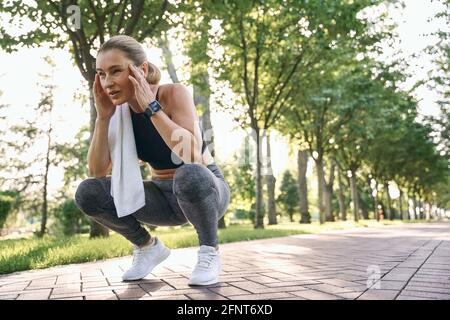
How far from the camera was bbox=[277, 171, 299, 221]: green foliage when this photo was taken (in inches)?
1988

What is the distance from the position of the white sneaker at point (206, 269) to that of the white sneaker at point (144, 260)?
536 millimetres

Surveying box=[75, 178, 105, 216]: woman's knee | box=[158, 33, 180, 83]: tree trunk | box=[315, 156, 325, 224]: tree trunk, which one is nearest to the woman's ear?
box=[75, 178, 105, 216]: woman's knee

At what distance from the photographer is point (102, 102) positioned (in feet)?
9.95

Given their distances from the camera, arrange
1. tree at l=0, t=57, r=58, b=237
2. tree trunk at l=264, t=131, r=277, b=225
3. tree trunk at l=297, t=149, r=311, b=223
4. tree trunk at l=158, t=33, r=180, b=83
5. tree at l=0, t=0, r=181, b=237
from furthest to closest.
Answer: tree trunk at l=297, t=149, r=311, b=223
tree trunk at l=264, t=131, r=277, b=225
tree at l=0, t=57, r=58, b=237
tree trunk at l=158, t=33, r=180, b=83
tree at l=0, t=0, r=181, b=237

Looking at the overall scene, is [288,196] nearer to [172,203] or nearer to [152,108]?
[172,203]

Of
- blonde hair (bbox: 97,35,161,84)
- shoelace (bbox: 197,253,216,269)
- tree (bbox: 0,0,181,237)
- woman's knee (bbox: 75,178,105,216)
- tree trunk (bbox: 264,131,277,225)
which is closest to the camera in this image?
blonde hair (bbox: 97,35,161,84)

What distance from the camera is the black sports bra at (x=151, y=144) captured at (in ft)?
10.2

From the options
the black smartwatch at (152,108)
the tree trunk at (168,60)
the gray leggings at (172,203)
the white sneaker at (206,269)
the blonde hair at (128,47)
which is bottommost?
the white sneaker at (206,269)

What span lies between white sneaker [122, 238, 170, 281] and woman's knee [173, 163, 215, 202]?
76cm

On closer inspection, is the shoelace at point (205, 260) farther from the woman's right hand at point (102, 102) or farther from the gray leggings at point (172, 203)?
the woman's right hand at point (102, 102)

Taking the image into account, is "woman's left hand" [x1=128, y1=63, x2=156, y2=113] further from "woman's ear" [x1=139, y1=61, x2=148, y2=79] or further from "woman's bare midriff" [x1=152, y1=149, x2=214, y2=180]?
"woman's bare midriff" [x1=152, y1=149, x2=214, y2=180]

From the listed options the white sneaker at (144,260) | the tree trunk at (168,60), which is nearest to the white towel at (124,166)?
the white sneaker at (144,260)

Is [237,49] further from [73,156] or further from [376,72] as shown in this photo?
[73,156]

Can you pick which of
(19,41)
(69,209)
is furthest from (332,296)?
(69,209)
